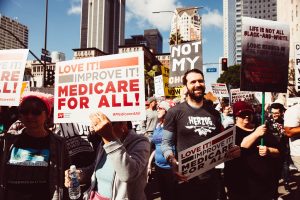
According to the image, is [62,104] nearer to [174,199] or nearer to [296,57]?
[174,199]

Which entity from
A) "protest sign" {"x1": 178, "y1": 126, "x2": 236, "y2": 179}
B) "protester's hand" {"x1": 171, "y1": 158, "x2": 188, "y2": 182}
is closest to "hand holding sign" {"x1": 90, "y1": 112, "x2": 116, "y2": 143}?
"protest sign" {"x1": 178, "y1": 126, "x2": 236, "y2": 179}

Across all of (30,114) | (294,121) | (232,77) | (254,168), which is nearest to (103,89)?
(30,114)

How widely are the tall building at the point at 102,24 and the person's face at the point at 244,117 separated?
17481cm

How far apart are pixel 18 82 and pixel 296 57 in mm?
5082

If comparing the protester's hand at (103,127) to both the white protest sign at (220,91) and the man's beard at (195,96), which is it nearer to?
the man's beard at (195,96)

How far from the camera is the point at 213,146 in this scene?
11.3 feet

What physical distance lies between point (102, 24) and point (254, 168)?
179053 mm

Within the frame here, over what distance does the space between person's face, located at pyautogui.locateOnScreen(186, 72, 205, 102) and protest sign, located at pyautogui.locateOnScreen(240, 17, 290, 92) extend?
0.44m

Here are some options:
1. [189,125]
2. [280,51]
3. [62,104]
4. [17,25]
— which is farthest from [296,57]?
[17,25]

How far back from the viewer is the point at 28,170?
2727mm

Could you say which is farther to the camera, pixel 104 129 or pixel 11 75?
pixel 11 75

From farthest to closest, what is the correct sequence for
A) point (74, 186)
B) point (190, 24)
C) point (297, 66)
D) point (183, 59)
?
point (190, 24) → point (183, 59) → point (297, 66) → point (74, 186)

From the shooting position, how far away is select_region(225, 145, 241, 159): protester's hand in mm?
3508

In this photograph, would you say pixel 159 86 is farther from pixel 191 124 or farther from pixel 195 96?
pixel 191 124
